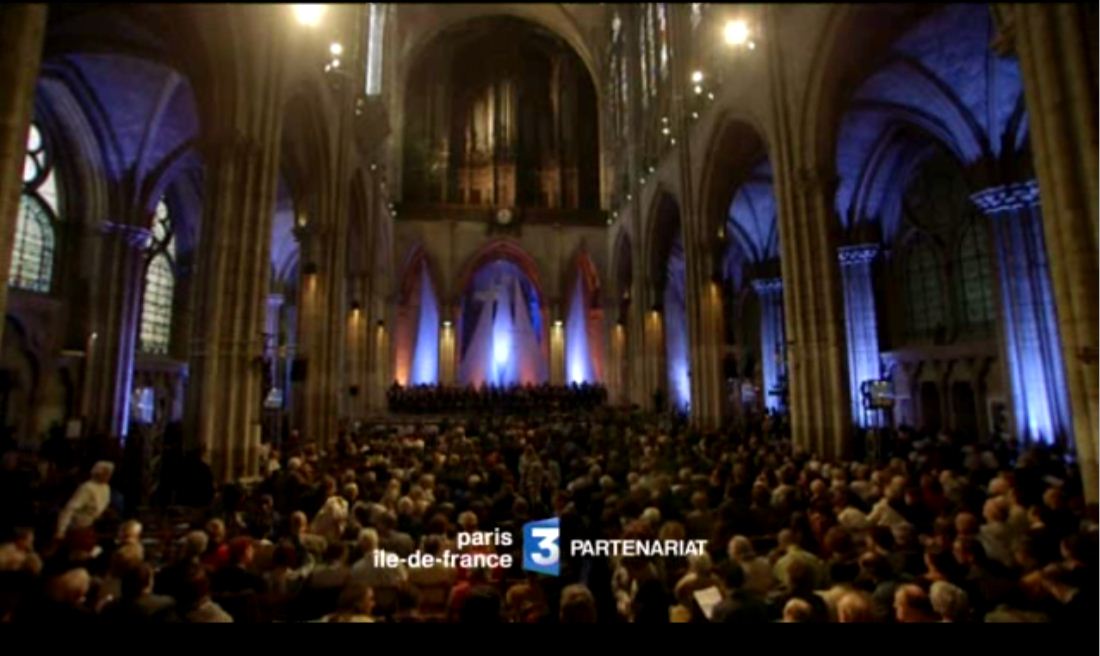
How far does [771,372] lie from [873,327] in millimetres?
5167

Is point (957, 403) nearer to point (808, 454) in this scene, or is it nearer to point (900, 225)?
point (900, 225)

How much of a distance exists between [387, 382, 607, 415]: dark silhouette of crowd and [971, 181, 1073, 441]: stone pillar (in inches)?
516

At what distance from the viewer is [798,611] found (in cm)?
305

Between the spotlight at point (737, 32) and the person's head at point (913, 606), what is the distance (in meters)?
10.2

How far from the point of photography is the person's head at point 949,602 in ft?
10.2

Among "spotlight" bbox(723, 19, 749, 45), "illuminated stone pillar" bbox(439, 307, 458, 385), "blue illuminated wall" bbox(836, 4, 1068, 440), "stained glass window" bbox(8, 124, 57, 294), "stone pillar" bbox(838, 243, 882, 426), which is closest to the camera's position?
"spotlight" bbox(723, 19, 749, 45)

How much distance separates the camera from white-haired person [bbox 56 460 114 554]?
3.88m

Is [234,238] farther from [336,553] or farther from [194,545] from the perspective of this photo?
[336,553]

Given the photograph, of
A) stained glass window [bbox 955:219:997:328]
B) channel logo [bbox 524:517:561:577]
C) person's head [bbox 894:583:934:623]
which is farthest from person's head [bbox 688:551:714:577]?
stained glass window [bbox 955:219:997:328]

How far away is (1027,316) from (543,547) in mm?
15237

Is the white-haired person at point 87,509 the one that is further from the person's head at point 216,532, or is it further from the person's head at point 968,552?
the person's head at point 968,552

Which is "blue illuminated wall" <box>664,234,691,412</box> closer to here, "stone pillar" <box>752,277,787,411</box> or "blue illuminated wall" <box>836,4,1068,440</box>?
"stone pillar" <box>752,277,787,411</box>

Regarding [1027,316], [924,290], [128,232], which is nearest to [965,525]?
[1027,316]

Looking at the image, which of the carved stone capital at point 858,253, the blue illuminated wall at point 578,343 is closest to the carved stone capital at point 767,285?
the carved stone capital at point 858,253
